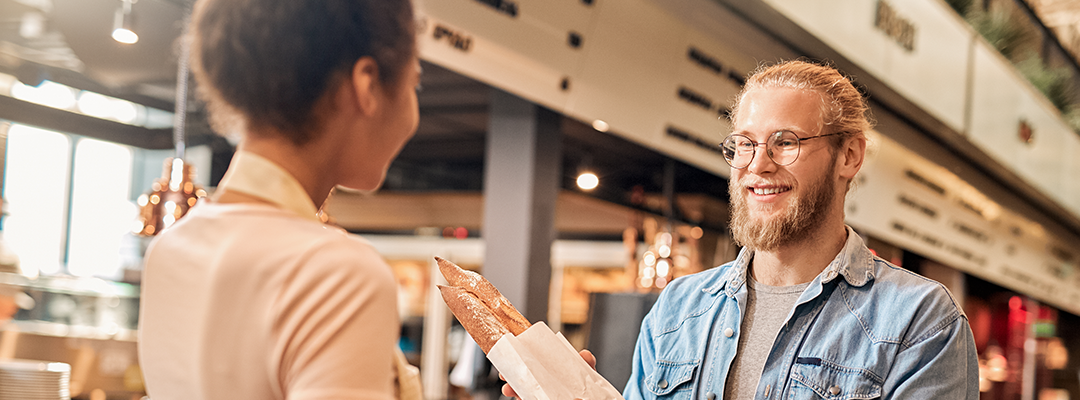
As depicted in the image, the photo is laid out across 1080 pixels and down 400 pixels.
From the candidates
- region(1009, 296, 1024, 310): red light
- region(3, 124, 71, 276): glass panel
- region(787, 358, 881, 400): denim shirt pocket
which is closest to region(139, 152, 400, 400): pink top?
region(787, 358, 881, 400): denim shirt pocket

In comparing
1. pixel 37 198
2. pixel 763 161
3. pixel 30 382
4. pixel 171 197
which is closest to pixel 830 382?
pixel 763 161

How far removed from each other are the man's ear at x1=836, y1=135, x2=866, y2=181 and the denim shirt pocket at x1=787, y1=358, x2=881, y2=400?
46cm

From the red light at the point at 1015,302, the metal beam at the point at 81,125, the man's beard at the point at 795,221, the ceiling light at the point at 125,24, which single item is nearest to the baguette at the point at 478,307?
the man's beard at the point at 795,221

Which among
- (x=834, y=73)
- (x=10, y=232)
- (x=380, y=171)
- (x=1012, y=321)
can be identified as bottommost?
(x=1012, y=321)

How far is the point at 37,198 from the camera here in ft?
24.2

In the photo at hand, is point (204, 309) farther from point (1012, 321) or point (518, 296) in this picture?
point (1012, 321)

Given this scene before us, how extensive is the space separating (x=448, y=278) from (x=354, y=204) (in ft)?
33.5

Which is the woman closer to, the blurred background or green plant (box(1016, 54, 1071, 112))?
the blurred background

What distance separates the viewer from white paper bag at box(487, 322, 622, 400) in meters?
1.39

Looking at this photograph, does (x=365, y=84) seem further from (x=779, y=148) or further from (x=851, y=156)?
(x=851, y=156)

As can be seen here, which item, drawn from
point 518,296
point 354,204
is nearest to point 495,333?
point 518,296

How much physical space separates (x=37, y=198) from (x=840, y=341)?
750cm

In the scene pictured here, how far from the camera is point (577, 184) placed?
30.8ft

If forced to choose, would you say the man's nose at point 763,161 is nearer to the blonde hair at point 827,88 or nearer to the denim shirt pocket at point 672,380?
the blonde hair at point 827,88
